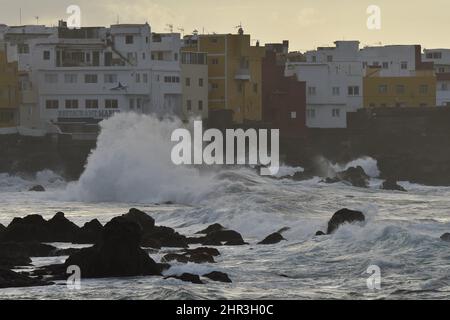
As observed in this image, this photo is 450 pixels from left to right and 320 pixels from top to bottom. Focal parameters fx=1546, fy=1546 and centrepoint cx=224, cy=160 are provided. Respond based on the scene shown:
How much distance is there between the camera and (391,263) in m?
29.7

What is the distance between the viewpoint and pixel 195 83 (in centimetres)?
7662

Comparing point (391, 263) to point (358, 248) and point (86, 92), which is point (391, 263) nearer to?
point (358, 248)

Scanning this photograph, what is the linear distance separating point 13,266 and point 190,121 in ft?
145

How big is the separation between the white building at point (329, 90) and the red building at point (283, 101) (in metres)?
0.99

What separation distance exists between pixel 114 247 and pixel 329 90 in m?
52.7

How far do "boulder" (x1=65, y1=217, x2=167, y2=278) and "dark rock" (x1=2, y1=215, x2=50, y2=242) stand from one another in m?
5.99

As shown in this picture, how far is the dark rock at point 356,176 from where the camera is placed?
64.2 m

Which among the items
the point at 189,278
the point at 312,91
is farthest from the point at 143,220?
the point at 312,91

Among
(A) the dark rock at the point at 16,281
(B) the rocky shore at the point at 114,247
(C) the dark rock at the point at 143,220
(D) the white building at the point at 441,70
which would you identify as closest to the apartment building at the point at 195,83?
(D) the white building at the point at 441,70

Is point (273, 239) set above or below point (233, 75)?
below

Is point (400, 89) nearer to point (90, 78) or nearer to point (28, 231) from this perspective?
point (90, 78)

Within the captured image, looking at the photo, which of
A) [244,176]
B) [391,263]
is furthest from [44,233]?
[244,176]

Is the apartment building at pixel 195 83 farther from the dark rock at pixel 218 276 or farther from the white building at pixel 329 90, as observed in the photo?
the dark rock at pixel 218 276

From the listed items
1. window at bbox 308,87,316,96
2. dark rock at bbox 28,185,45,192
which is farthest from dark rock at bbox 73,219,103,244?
window at bbox 308,87,316,96
